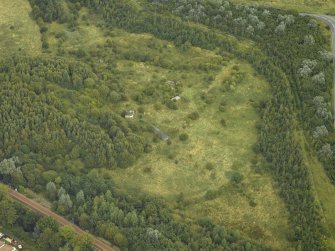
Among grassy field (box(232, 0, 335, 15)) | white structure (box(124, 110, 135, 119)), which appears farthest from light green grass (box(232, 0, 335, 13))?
white structure (box(124, 110, 135, 119))

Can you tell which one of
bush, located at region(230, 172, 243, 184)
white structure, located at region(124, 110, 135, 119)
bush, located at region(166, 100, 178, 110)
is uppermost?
bush, located at region(166, 100, 178, 110)

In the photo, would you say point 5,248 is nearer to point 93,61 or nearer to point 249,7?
point 93,61

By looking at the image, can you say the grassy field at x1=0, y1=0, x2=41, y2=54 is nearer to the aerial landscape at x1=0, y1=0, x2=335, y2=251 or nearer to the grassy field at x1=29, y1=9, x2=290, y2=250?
the aerial landscape at x1=0, y1=0, x2=335, y2=251

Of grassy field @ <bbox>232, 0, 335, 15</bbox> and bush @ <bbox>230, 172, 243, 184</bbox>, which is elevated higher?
grassy field @ <bbox>232, 0, 335, 15</bbox>

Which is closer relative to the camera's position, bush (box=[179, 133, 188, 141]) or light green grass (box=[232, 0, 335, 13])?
bush (box=[179, 133, 188, 141])

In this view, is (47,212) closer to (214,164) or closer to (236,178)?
(214,164)

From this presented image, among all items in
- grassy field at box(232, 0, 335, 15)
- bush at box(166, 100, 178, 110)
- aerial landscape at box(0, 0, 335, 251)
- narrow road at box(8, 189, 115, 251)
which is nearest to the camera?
narrow road at box(8, 189, 115, 251)
